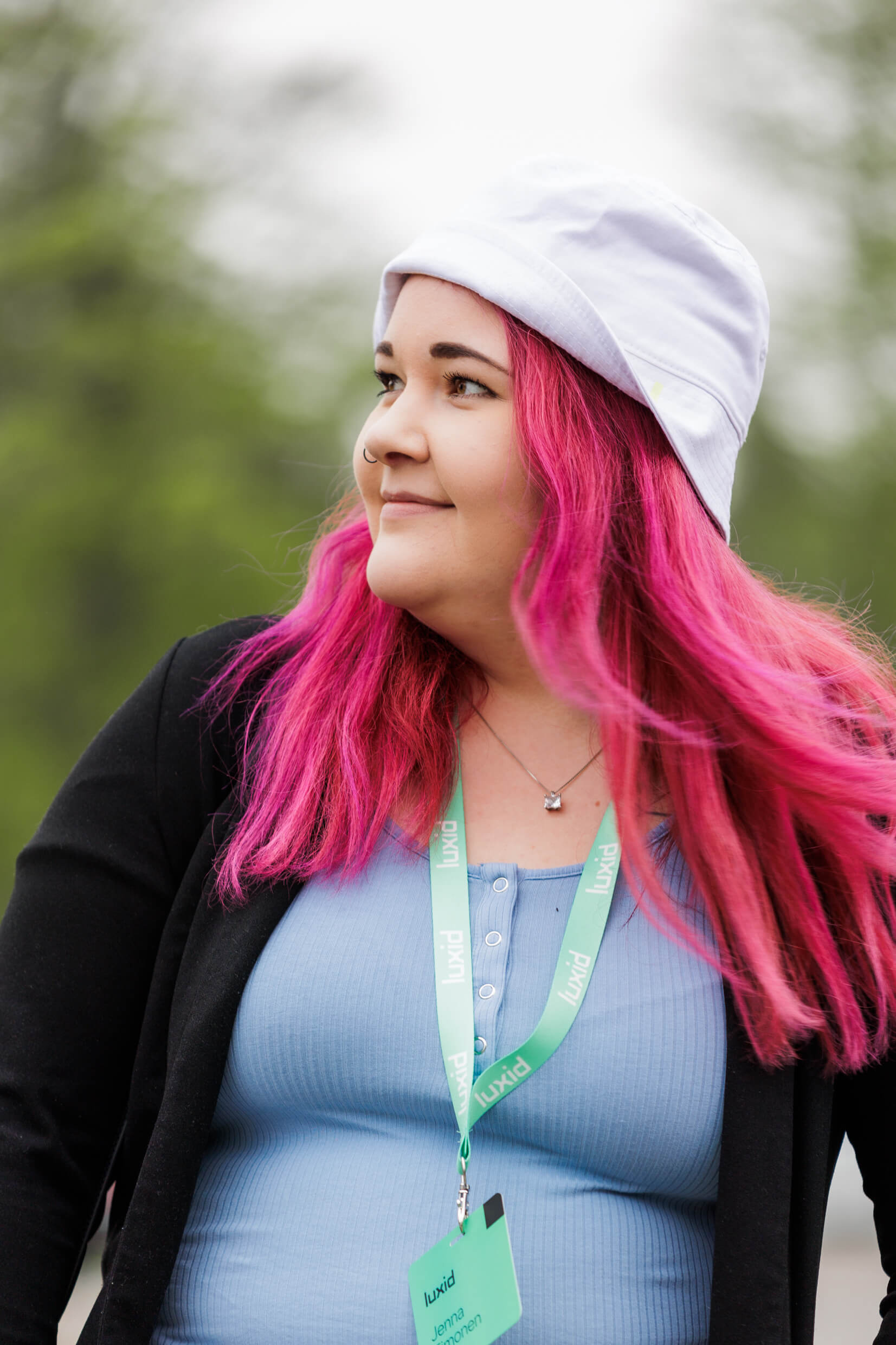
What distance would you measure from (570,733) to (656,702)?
161mm

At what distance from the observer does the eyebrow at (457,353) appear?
5.90 feet

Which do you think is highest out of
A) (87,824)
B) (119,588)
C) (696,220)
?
(119,588)

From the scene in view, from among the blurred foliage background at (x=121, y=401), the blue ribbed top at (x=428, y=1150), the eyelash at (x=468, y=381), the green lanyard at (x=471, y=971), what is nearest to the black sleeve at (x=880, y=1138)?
the blue ribbed top at (x=428, y=1150)

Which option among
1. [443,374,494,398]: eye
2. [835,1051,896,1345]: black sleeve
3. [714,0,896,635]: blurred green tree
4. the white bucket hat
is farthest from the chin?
[714,0,896,635]: blurred green tree

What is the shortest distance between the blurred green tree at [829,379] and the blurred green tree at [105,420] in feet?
7.04

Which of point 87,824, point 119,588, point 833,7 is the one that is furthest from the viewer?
point 833,7

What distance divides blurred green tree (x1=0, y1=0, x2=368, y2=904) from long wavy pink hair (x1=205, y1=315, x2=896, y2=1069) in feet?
12.6

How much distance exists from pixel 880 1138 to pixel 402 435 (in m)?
1.19

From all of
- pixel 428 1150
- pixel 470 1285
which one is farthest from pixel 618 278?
pixel 470 1285

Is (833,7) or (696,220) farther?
(833,7)

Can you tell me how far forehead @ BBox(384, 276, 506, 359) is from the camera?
1.80 meters

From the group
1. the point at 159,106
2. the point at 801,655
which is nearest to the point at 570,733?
the point at 801,655

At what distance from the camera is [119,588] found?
5.82 meters

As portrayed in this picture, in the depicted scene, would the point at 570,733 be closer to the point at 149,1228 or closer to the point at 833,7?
the point at 149,1228
